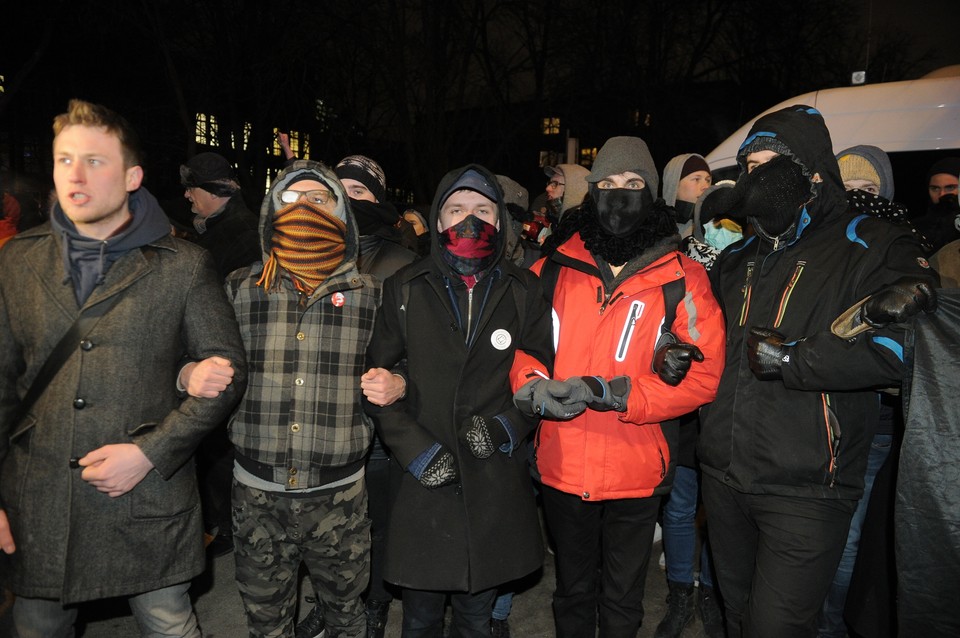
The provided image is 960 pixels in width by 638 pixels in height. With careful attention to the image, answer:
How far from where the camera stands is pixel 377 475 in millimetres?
3797

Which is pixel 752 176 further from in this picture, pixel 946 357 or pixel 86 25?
pixel 86 25

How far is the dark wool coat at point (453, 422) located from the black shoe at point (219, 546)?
2.33 m

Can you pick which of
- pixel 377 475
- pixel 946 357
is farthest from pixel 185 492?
pixel 946 357

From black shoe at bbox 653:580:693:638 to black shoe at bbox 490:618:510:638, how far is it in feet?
2.78

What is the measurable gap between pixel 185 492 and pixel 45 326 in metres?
0.82

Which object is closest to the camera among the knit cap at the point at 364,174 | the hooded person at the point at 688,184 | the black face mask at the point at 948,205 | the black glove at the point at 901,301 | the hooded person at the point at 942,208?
the black glove at the point at 901,301

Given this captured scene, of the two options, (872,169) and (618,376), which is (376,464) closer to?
(618,376)

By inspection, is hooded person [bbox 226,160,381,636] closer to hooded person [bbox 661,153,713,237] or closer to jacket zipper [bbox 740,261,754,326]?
jacket zipper [bbox 740,261,754,326]

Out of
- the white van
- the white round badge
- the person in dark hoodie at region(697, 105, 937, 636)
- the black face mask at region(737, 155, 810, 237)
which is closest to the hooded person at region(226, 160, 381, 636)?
the white round badge

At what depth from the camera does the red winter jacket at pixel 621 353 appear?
118 inches

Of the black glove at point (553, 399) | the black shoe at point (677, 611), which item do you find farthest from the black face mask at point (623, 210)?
the black shoe at point (677, 611)

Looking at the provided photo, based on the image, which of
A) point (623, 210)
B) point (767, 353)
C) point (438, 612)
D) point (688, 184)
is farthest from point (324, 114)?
point (767, 353)

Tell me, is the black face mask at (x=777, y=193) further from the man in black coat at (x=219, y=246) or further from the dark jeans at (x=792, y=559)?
the man in black coat at (x=219, y=246)

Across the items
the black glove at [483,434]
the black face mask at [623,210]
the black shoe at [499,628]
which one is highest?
the black face mask at [623,210]
